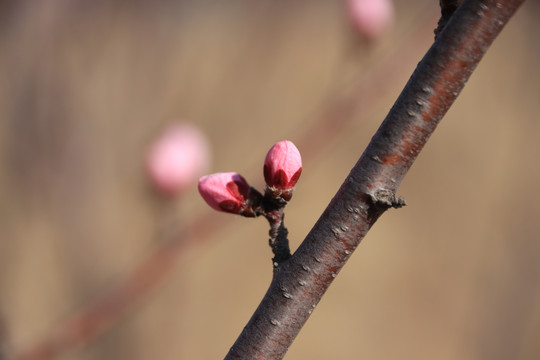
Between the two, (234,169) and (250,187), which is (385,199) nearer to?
(250,187)

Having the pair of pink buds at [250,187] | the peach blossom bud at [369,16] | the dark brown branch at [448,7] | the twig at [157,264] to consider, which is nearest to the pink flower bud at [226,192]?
the pair of pink buds at [250,187]

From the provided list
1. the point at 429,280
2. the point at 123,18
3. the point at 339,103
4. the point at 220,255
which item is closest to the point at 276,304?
the point at 339,103

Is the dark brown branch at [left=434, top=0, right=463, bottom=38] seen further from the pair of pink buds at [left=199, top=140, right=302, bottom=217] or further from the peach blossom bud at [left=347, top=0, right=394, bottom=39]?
the peach blossom bud at [left=347, top=0, right=394, bottom=39]

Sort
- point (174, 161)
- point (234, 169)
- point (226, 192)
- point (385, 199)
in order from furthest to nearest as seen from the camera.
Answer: point (234, 169) → point (174, 161) → point (226, 192) → point (385, 199)

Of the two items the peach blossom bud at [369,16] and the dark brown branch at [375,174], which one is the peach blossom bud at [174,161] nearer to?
the peach blossom bud at [369,16]

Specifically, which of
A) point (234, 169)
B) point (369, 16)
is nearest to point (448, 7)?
point (369, 16)

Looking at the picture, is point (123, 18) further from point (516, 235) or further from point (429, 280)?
point (429, 280)
